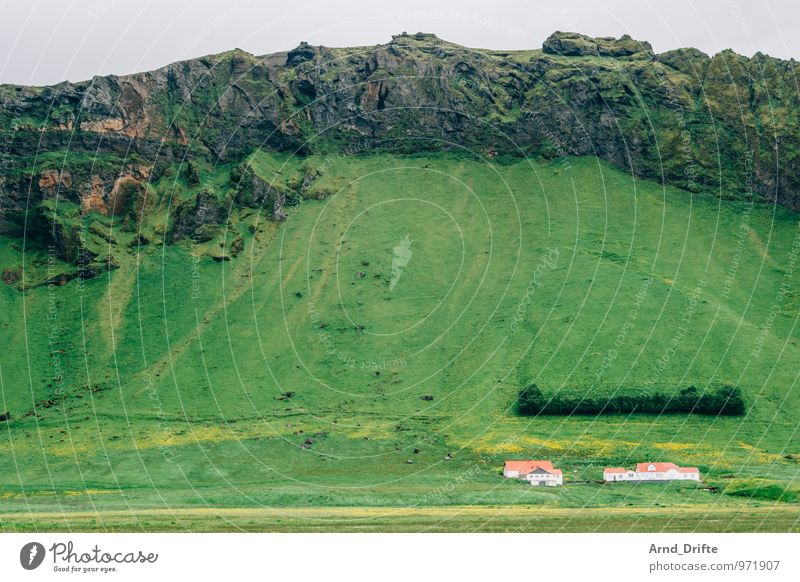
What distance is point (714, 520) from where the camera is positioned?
9331 centimetres

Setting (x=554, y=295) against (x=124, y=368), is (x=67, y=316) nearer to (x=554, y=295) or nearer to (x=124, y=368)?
(x=124, y=368)

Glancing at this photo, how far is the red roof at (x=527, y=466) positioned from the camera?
385 ft

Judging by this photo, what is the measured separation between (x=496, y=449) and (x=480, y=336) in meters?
38.1

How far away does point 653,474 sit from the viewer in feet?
386

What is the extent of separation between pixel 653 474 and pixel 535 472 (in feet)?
46.1

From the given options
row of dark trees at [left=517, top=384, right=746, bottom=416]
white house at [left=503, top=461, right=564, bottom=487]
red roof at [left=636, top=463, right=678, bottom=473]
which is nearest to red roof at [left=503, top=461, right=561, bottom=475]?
white house at [left=503, top=461, right=564, bottom=487]

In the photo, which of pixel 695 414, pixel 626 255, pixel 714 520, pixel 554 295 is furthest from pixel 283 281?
pixel 714 520

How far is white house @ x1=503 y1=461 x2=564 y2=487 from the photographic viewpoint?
11494 cm

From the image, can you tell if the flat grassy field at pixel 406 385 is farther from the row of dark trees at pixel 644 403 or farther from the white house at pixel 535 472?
the white house at pixel 535 472

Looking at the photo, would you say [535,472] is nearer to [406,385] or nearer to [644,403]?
[644,403]

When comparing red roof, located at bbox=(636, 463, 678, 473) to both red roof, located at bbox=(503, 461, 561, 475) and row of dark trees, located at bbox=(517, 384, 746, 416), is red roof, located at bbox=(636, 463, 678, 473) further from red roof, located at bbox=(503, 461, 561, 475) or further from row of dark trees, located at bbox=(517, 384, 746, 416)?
row of dark trees, located at bbox=(517, 384, 746, 416)

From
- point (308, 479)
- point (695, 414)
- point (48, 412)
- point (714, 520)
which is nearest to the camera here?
point (714, 520)

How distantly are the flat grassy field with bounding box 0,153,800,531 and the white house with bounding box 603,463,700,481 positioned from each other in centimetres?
286

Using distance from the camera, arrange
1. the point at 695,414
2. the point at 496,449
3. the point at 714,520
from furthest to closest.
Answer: the point at 695,414
the point at 496,449
the point at 714,520
